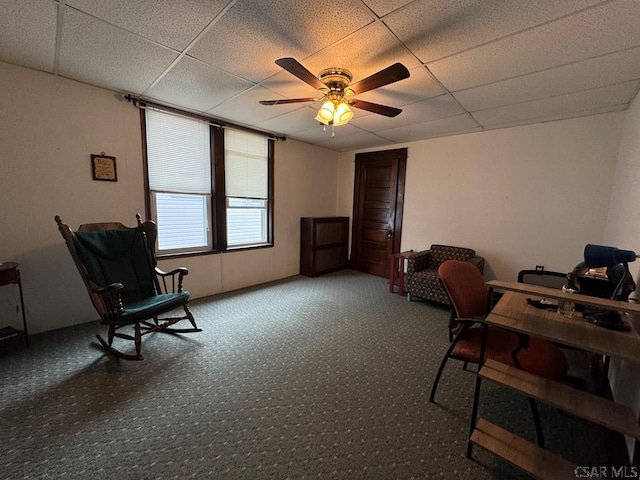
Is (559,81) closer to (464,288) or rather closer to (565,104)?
(565,104)

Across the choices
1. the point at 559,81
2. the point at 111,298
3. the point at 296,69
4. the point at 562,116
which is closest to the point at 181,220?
the point at 111,298

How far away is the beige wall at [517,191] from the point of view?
117 inches

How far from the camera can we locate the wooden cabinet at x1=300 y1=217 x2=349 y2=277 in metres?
4.73

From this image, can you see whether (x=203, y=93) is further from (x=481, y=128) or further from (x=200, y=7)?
(x=481, y=128)

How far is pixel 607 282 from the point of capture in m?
1.55

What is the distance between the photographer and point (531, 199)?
334cm

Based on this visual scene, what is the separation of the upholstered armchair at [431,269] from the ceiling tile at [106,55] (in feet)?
11.5

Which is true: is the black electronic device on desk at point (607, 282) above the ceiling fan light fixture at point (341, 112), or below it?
below

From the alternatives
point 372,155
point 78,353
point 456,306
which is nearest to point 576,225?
point 456,306

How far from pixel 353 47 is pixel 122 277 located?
111 inches

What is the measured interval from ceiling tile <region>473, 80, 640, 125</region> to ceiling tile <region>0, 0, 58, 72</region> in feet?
12.4

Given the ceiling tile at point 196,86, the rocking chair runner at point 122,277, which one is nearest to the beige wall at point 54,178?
the rocking chair runner at point 122,277

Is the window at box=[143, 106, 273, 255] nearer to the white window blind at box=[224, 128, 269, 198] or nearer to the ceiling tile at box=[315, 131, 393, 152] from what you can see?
the white window blind at box=[224, 128, 269, 198]

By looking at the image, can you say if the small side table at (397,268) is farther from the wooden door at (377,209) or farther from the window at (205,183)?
the window at (205,183)
